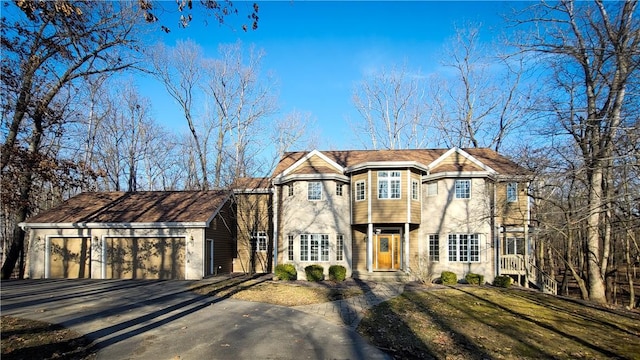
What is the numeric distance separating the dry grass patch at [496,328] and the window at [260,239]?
1147 cm

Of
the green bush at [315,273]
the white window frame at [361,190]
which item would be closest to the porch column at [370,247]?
the white window frame at [361,190]

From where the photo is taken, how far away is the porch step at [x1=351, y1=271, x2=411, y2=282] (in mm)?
19406

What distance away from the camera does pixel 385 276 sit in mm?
19547

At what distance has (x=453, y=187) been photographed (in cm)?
2028

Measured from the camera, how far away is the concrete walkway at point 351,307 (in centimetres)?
1115

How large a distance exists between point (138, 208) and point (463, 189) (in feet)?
57.6

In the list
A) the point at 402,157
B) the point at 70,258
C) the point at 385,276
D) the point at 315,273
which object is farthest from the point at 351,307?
the point at 70,258

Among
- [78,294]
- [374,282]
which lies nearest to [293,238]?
[374,282]

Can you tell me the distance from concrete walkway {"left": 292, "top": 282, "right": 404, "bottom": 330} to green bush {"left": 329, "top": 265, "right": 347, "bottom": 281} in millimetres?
2754

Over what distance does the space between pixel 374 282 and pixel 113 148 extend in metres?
27.8

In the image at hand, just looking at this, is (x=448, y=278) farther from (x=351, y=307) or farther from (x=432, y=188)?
(x=351, y=307)

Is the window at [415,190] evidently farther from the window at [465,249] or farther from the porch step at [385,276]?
the porch step at [385,276]

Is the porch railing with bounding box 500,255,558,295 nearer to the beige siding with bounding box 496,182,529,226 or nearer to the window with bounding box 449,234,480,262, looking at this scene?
the window with bounding box 449,234,480,262

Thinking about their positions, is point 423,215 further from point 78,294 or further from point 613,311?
point 78,294
